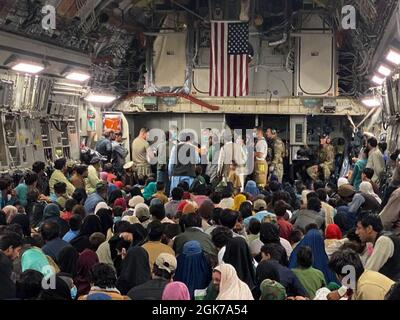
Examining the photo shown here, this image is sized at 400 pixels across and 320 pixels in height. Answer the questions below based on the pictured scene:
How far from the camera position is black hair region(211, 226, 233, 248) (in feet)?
24.0

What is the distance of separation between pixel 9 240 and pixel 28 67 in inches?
281

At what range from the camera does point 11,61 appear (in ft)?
40.2

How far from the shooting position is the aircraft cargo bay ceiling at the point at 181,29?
53.5ft

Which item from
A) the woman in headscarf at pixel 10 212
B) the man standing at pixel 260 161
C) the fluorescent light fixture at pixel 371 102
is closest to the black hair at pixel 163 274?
the woman in headscarf at pixel 10 212

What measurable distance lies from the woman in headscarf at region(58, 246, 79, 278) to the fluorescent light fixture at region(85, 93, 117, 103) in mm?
11097

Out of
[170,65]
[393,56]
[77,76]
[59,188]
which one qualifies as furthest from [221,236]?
[170,65]

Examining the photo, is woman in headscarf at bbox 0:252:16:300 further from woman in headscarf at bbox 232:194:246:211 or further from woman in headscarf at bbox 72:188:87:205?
woman in headscarf at bbox 232:194:246:211

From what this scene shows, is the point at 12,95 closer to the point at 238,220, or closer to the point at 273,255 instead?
the point at 238,220

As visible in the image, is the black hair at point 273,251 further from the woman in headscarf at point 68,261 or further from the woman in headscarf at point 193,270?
the woman in headscarf at point 68,261

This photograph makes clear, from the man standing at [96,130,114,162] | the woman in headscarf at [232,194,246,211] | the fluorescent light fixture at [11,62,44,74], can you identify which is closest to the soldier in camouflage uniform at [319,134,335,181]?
the man standing at [96,130,114,162]

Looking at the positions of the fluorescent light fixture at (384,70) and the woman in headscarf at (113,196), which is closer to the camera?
the woman in headscarf at (113,196)

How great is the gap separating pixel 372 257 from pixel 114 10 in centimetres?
1236

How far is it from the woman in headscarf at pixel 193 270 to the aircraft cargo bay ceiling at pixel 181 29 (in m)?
9.37
